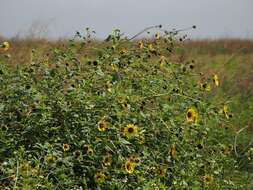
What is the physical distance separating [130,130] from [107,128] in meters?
0.12

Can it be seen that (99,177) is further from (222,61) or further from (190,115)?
(222,61)

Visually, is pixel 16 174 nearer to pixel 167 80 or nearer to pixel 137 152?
pixel 137 152

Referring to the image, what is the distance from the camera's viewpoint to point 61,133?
118 inches

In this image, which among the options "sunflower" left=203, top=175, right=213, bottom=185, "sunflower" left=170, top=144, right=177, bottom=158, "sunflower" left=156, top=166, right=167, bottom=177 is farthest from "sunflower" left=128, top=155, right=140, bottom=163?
"sunflower" left=203, top=175, right=213, bottom=185

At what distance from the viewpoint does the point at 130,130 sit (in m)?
2.90

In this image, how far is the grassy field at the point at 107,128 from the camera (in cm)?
276

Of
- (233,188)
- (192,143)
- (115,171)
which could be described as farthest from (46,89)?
(233,188)

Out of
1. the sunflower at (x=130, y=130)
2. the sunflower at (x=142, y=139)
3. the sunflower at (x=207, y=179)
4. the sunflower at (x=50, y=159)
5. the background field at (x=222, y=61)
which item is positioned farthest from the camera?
the background field at (x=222, y=61)

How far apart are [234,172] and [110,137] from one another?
129 centimetres

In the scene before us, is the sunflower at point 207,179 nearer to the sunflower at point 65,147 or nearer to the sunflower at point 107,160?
the sunflower at point 107,160

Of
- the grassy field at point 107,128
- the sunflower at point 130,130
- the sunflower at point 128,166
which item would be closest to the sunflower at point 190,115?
the grassy field at point 107,128

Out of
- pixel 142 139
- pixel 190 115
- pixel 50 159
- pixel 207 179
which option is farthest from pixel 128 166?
pixel 207 179

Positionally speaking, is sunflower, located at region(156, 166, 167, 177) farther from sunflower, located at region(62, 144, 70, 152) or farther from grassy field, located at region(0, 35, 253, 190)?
sunflower, located at region(62, 144, 70, 152)

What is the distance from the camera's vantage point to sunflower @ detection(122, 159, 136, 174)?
280cm
